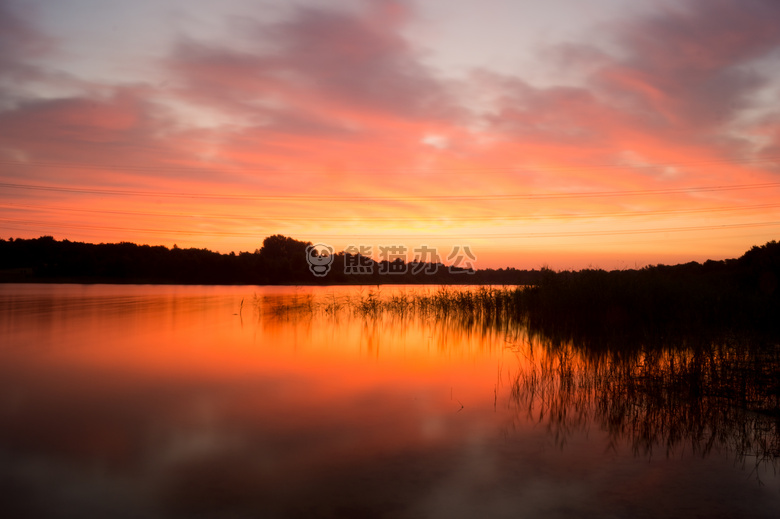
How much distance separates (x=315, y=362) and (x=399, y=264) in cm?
6245

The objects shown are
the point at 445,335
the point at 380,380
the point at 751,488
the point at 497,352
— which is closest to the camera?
the point at 751,488

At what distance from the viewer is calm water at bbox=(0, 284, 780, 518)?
4.40 metres

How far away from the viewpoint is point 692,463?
528 centimetres

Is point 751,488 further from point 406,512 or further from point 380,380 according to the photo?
point 380,380

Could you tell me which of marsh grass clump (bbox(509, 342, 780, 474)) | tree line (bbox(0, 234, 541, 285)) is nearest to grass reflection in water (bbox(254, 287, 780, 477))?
marsh grass clump (bbox(509, 342, 780, 474))

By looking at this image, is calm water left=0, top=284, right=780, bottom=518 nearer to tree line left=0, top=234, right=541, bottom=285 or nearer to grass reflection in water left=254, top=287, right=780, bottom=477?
grass reflection in water left=254, top=287, right=780, bottom=477

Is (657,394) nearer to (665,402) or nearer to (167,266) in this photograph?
(665,402)

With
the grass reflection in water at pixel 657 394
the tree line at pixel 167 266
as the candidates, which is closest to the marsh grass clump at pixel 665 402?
the grass reflection in water at pixel 657 394

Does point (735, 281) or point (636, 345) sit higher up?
point (735, 281)

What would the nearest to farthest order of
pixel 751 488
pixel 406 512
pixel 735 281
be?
pixel 406 512
pixel 751 488
pixel 735 281

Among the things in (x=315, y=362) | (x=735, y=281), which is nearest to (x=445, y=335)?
(x=315, y=362)

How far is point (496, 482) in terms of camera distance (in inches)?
192

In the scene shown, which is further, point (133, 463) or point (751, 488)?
point (133, 463)

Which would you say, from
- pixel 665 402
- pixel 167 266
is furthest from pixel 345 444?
pixel 167 266
